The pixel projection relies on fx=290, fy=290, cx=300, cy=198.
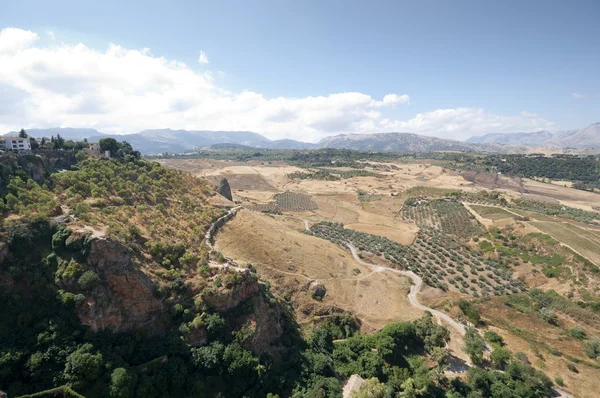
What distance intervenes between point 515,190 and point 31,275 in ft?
642

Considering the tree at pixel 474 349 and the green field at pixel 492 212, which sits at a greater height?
the green field at pixel 492 212

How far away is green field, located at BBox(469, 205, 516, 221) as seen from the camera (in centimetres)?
10148

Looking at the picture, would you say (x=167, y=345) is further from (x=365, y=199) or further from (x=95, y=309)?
(x=365, y=199)

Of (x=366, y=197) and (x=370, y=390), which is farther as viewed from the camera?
(x=366, y=197)

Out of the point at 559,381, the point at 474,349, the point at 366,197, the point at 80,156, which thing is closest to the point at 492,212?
the point at 366,197

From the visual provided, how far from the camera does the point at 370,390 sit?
1310 inches

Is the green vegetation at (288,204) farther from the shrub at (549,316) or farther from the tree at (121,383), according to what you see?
the tree at (121,383)

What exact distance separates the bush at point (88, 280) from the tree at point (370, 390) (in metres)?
32.4

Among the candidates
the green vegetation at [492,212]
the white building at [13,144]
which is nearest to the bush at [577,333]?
the green vegetation at [492,212]

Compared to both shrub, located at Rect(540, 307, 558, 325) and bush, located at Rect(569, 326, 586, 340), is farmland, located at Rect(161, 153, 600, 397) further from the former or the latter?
bush, located at Rect(569, 326, 586, 340)

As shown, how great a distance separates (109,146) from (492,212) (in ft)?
411

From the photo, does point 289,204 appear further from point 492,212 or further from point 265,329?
point 265,329

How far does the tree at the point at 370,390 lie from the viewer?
32444 millimetres

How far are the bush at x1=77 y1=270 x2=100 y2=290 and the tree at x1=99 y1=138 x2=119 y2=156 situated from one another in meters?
48.7
